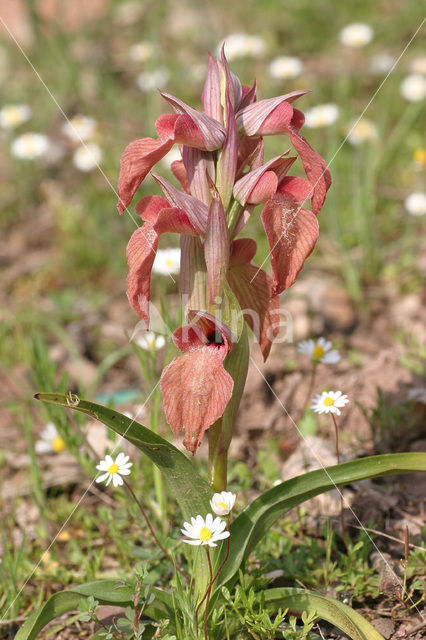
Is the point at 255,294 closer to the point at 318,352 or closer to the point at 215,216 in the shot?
the point at 215,216

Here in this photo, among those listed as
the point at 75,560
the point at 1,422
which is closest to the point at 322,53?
the point at 1,422

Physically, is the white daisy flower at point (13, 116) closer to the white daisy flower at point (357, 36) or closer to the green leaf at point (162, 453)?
the white daisy flower at point (357, 36)

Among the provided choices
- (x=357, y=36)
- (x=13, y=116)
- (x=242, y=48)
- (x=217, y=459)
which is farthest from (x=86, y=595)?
(x=357, y=36)

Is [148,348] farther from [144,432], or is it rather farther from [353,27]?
[353,27]

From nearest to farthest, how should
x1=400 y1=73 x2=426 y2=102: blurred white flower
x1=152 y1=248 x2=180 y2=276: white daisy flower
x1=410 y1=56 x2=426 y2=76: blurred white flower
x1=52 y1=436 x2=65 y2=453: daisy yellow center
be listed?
x1=52 y1=436 x2=65 y2=453: daisy yellow center → x1=152 y1=248 x2=180 y2=276: white daisy flower → x1=400 y1=73 x2=426 y2=102: blurred white flower → x1=410 y1=56 x2=426 y2=76: blurred white flower

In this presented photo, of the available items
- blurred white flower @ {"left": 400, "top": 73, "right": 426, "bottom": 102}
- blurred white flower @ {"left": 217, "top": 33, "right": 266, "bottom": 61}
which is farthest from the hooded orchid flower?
blurred white flower @ {"left": 217, "top": 33, "right": 266, "bottom": 61}

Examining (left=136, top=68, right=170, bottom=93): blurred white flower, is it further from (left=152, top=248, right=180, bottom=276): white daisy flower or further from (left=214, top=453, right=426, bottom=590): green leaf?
(left=214, top=453, right=426, bottom=590): green leaf
